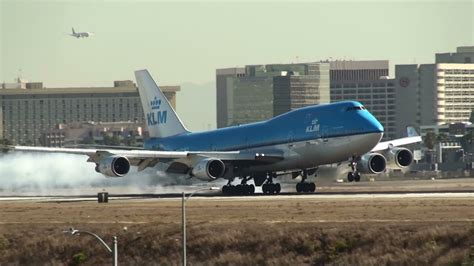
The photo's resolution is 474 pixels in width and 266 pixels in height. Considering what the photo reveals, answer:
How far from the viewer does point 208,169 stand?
4031 inches

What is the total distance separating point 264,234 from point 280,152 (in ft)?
89.1

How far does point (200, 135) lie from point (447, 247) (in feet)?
146

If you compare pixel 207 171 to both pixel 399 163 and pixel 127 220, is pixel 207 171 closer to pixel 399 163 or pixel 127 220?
pixel 399 163

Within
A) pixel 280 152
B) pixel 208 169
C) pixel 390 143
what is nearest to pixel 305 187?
pixel 280 152

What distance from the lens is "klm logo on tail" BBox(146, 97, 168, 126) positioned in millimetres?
119875

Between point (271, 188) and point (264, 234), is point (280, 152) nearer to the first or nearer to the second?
point (271, 188)

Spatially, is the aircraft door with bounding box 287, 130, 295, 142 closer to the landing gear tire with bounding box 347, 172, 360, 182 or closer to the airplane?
→ the airplane

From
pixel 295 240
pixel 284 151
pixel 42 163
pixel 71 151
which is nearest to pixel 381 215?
pixel 295 240

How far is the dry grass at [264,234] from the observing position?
7138 cm

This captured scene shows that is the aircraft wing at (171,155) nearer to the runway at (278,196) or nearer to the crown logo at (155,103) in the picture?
the runway at (278,196)

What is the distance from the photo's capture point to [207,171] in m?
102

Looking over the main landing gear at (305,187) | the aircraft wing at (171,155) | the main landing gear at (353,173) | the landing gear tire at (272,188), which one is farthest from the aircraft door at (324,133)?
the landing gear tire at (272,188)

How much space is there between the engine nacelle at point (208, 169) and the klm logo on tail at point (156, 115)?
55.6 feet

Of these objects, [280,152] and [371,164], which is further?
[280,152]
